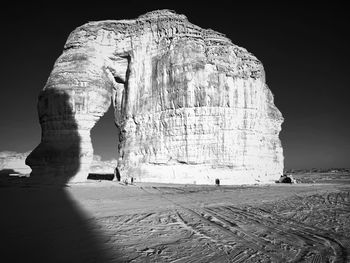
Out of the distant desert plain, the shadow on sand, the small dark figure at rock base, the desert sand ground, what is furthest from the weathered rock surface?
the desert sand ground

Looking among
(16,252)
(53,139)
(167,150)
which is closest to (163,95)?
(167,150)

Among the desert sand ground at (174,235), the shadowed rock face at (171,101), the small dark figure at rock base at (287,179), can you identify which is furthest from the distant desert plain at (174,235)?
the small dark figure at rock base at (287,179)

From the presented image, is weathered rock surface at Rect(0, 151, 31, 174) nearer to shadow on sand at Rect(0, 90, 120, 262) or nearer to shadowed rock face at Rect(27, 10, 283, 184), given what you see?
shadowed rock face at Rect(27, 10, 283, 184)

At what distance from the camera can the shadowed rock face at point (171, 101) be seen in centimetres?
2269

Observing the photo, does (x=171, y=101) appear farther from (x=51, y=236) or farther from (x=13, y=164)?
(x=13, y=164)

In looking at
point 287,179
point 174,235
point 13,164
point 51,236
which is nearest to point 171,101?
point 287,179

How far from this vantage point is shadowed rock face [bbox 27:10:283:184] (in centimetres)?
2269

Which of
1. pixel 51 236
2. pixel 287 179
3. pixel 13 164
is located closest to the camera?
pixel 51 236

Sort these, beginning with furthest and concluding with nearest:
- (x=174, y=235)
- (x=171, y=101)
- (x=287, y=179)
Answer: (x=287, y=179) < (x=171, y=101) < (x=174, y=235)

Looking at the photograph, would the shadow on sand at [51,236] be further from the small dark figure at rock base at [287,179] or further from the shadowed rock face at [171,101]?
the small dark figure at rock base at [287,179]

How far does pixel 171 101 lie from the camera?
2344 centimetres

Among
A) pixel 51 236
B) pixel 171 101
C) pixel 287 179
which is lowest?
pixel 51 236

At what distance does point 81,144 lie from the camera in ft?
74.3

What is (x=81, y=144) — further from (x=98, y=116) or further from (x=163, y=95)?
(x=163, y=95)
